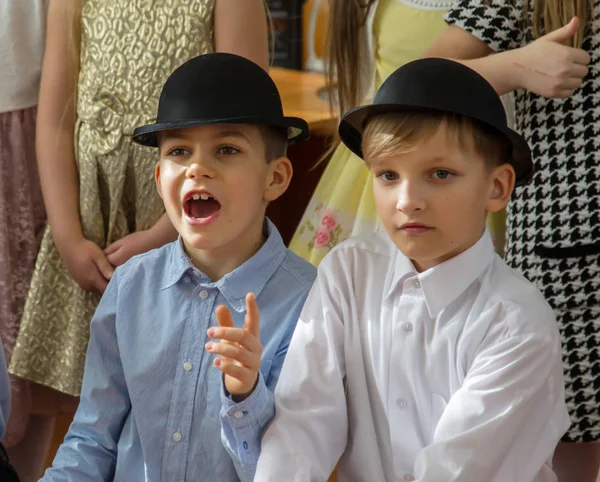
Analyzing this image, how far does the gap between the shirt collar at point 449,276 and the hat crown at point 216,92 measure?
0.35 m

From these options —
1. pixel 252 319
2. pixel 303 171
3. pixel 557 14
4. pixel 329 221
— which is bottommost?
pixel 303 171

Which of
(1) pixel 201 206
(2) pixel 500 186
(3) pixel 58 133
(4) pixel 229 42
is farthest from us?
(3) pixel 58 133

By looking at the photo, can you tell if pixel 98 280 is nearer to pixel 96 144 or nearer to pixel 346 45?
pixel 96 144

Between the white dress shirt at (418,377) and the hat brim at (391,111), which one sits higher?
the hat brim at (391,111)

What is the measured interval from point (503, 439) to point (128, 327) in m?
0.62

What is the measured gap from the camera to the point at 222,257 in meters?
1.58

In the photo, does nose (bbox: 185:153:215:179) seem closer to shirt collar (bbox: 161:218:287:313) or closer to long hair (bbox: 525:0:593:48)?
shirt collar (bbox: 161:218:287:313)

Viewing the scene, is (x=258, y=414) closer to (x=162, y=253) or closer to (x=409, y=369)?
(x=409, y=369)

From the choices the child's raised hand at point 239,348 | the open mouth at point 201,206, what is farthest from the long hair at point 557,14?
the child's raised hand at point 239,348

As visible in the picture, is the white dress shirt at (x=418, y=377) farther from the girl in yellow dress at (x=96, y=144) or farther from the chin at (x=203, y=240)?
the girl in yellow dress at (x=96, y=144)

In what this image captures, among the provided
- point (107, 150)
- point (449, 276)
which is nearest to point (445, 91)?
point (449, 276)

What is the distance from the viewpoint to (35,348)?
1.98 m

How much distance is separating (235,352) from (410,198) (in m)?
0.32

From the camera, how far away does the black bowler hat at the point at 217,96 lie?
147 cm
